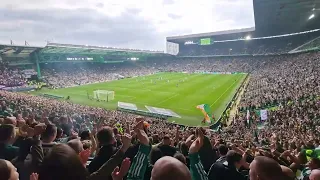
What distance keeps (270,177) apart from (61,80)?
6715 centimetres

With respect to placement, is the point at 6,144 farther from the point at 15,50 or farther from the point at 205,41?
the point at 205,41

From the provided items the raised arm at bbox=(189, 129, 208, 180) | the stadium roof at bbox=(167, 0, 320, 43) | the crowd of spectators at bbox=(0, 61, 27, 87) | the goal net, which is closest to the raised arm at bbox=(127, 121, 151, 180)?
the raised arm at bbox=(189, 129, 208, 180)

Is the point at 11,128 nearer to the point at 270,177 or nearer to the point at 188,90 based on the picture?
the point at 270,177

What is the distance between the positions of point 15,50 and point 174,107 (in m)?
42.7

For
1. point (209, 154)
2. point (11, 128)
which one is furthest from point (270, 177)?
point (11, 128)

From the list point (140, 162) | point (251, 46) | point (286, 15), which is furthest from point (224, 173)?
point (251, 46)

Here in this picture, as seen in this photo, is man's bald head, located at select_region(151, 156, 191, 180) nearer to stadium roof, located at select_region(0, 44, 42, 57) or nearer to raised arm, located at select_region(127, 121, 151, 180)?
raised arm, located at select_region(127, 121, 151, 180)

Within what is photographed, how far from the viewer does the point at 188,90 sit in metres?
53.4

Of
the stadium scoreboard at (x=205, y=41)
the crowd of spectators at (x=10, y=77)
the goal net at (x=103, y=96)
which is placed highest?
the stadium scoreboard at (x=205, y=41)

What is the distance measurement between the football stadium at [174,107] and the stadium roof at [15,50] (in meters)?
0.22

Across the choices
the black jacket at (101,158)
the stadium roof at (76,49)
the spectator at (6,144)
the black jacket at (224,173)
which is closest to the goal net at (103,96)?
the stadium roof at (76,49)

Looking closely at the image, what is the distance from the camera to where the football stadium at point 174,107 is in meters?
3.57

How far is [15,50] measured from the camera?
61.4 meters

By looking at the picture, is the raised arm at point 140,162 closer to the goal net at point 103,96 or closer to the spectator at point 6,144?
the spectator at point 6,144
